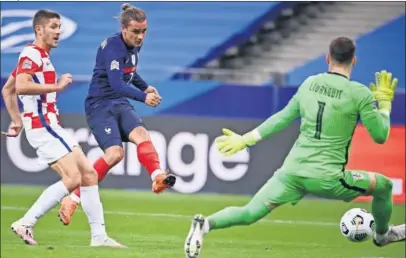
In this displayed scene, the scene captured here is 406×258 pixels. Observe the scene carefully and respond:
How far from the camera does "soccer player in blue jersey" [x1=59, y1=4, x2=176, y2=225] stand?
10.0m

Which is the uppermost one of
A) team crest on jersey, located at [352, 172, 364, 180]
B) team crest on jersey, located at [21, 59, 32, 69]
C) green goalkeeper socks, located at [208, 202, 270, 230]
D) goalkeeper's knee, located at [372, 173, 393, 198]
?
team crest on jersey, located at [21, 59, 32, 69]

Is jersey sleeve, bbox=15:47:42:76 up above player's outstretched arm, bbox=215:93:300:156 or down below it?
above

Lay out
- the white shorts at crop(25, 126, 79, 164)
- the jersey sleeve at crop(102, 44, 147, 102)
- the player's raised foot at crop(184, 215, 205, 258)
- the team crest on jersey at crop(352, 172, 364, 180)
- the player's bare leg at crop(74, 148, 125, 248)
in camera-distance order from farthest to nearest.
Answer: the jersey sleeve at crop(102, 44, 147, 102) → the player's bare leg at crop(74, 148, 125, 248) → the white shorts at crop(25, 126, 79, 164) → the team crest on jersey at crop(352, 172, 364, 180) → the player's raised foot at crop(184, 215, 205, 258)

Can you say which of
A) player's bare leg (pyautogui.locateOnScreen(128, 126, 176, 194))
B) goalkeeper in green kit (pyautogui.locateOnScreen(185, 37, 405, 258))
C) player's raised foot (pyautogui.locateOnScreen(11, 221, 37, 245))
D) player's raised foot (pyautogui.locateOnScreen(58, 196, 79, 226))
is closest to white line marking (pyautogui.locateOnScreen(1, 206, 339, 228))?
player's bare leg (pyautogui.locateOnScreen(128, 126, 176, 194))

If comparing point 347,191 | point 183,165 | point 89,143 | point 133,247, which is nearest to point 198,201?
point 183,165

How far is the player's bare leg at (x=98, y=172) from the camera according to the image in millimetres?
9969

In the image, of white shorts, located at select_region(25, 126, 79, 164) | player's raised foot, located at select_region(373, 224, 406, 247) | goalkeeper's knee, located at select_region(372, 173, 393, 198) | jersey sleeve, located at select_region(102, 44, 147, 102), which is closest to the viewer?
goalkeeper's knee, located at select_region(372, 173, 393, 198)

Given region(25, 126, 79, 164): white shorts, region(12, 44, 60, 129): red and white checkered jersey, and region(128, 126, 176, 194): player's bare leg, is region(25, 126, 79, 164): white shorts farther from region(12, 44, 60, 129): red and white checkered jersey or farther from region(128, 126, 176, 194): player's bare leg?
region(128, 126, 176, 194): player's bare leg

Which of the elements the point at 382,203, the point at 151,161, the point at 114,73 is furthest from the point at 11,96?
the point at 382,203

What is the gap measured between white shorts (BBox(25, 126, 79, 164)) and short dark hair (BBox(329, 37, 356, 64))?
8.79 ft

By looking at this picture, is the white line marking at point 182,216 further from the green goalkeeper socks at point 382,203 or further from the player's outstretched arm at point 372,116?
the player's outstretched arm at point 372,116

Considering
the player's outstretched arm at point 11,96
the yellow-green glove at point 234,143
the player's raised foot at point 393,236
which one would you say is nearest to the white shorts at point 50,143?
the player's outstretched arm at point 11,96

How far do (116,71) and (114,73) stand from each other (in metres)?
0.03

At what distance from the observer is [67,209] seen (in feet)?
32.8
